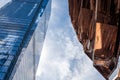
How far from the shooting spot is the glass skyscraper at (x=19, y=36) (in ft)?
161

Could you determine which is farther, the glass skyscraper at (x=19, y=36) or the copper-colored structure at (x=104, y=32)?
the glass skyscraper at (x=19, y=36)

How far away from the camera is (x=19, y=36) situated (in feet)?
206

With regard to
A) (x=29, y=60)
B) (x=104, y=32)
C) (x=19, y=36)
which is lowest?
(x=29, y=60)

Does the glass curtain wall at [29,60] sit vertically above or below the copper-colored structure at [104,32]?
below

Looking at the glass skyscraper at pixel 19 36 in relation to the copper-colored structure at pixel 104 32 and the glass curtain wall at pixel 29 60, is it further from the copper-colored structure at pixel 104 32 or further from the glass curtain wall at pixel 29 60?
the copper-colored structure at pixel 104 32

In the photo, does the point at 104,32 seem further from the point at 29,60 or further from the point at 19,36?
the point at 29,60

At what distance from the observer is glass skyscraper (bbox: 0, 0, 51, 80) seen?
49.1m

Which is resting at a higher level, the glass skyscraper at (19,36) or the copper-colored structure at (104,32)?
the copper-colored structure at (104,32)

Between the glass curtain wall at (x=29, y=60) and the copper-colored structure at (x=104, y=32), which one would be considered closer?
the copper-colored structure at (x=104, y=32)

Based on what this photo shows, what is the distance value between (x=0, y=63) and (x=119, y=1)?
152 ft

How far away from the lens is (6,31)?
65.4 metres

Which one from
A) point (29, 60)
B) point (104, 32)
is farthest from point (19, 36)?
point (104, 32)

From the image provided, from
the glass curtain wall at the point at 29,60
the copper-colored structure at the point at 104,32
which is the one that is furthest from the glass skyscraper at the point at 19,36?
the copper-colored structure at the point at 104,32

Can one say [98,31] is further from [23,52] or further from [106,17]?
[23,52]
